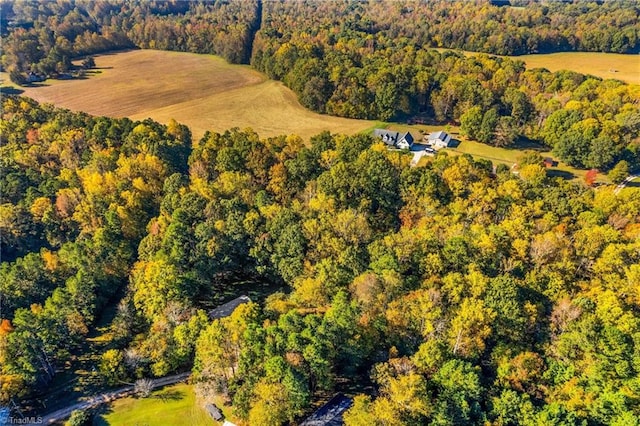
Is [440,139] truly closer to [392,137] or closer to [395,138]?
[395,138]

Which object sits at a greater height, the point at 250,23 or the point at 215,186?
the point at 250,23

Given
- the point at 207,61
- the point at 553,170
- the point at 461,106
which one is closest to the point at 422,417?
the point at 553,170

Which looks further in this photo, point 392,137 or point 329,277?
point 392,137

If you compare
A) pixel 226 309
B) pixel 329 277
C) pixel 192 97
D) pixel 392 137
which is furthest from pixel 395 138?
pixel 192 97

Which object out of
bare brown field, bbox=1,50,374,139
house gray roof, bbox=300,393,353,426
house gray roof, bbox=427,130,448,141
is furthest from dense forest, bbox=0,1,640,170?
house gray roof, bbox=300,393,353,426

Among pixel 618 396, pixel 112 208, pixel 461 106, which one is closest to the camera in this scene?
pixel 618 396

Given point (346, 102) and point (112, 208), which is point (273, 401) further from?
point (346, 102)

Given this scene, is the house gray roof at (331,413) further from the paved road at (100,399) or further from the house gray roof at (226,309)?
the house gray roof at (226,309)
